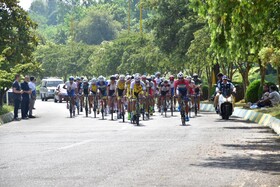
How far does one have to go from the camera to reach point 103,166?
47.5 ft

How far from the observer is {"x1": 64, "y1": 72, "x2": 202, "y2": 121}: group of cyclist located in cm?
3166

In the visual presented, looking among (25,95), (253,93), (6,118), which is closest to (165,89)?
(253,93)

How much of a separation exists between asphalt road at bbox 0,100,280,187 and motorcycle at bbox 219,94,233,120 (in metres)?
7.72

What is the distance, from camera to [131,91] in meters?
31.9

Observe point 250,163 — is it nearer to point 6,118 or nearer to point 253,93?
point 6,118

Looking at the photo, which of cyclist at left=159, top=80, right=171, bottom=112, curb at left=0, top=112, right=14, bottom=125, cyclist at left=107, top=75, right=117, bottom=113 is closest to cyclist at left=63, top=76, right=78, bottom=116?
curb at left=0, top=112, right=14, bottom=125

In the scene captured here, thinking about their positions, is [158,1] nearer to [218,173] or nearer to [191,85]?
[191,85]

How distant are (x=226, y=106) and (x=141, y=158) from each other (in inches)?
726

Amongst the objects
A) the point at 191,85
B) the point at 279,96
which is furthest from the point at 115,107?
the point at 279,96

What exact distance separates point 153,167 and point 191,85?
79.2ft

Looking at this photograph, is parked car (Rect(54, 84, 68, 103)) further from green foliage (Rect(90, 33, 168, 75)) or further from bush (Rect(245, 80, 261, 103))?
bush (Rect(245, 80, 261, 103))

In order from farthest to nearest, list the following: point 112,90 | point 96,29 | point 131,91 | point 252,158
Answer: point 96,29, point 112,90, point 131,91, point 252,158

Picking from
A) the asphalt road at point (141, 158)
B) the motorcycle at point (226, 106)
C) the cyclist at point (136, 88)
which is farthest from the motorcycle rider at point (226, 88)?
the asphalt road at point (141, 158)

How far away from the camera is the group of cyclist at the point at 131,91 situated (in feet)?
104
